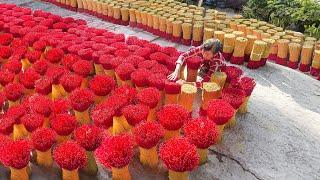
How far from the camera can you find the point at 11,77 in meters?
3.39

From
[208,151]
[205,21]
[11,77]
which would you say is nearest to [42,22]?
[11,77]

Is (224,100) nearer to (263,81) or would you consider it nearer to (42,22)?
(263,81)

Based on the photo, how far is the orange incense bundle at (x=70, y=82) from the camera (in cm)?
320

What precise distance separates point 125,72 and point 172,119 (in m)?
0.87

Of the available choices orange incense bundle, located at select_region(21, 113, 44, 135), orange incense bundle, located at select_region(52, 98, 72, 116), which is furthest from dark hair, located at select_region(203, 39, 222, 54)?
orange incense bundle, located at select_region(21, 113, 44, 135)

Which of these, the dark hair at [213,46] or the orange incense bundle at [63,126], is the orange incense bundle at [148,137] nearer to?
the orange incense bundle at [63,126]

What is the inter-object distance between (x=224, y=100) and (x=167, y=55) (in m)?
1.06

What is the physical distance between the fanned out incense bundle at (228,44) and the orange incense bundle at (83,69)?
1.73m

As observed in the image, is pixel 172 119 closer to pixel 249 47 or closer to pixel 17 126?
pixel 17 126

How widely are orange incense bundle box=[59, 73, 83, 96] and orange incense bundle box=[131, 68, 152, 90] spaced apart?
0.45m

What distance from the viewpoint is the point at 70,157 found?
2320mm

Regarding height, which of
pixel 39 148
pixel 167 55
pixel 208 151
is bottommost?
pixel 208 151

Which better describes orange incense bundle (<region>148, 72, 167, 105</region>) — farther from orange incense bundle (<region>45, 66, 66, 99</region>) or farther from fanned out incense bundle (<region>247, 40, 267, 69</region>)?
fanned out incense bundle (<region>247, 40, 267, 69</region>)

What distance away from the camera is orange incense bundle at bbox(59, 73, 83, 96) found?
3.20 meters
